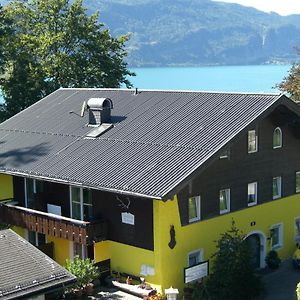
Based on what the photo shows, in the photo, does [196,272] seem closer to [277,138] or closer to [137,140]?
[137,140]

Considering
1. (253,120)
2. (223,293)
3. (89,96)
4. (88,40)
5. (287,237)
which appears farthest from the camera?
(88,40)

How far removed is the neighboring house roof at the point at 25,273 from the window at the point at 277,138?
13.8 metres

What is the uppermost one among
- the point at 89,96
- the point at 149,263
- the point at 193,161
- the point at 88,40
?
the point at 88,40

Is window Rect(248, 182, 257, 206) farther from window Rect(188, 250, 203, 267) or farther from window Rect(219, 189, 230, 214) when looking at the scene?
window Rect(188, 250, 203, 267)

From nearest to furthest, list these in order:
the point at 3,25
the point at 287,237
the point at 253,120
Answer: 1. the point at 253,120
2. the point at 287,237
3. the point at 3,25

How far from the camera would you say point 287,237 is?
1199 inches

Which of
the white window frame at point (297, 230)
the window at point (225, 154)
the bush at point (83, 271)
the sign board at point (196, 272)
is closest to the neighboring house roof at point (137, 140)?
the window at point (225, 154)

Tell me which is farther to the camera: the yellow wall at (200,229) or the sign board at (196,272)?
the sign board at (196,272)

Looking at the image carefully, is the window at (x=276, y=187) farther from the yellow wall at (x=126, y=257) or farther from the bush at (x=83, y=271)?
the bush at (x=83, y=271)

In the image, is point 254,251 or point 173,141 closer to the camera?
point 173,141

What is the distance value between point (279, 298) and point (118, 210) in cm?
711

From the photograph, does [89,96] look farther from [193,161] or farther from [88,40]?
[88,40]

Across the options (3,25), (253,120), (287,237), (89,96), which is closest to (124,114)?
(89,96)

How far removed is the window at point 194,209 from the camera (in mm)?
25672
